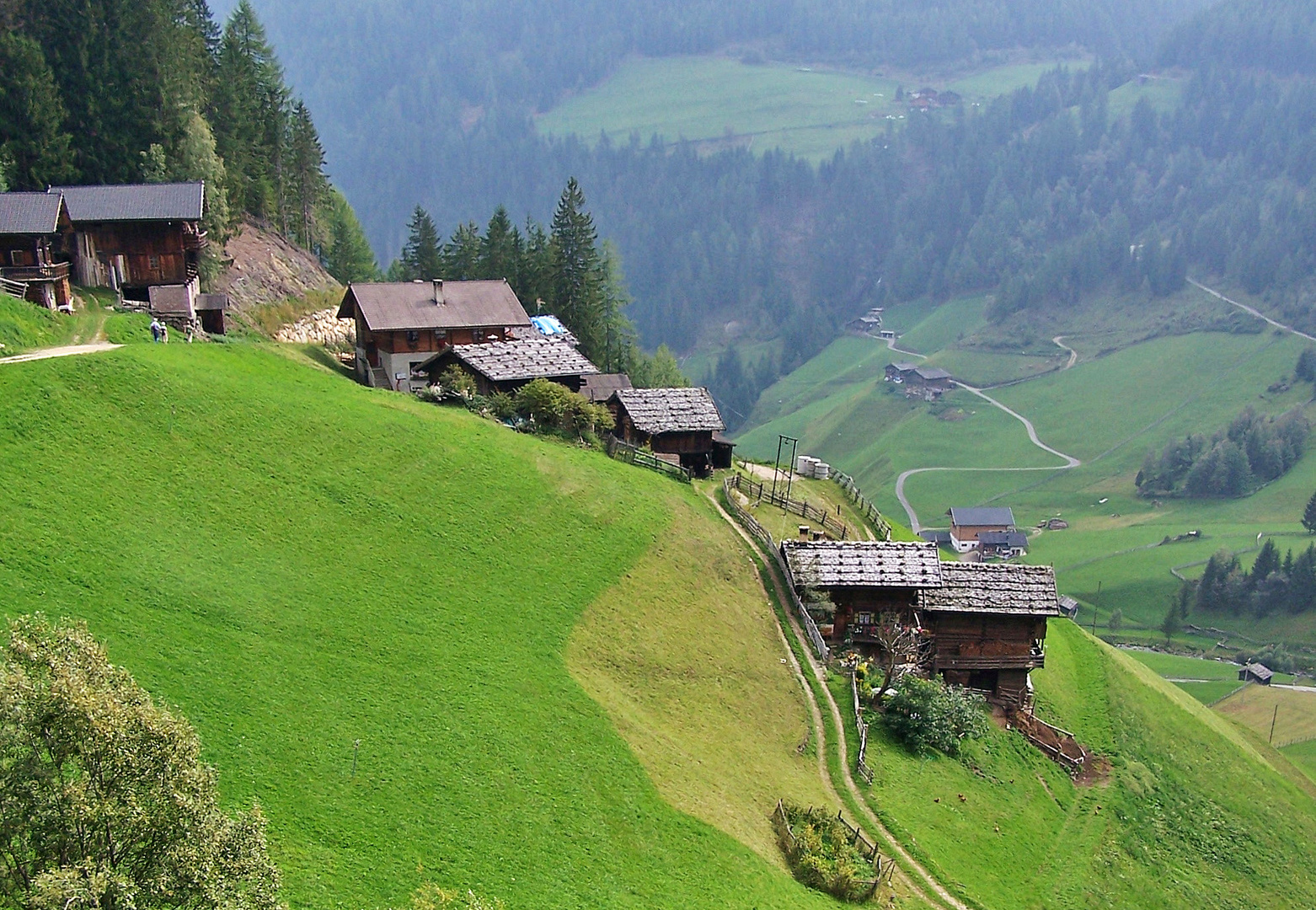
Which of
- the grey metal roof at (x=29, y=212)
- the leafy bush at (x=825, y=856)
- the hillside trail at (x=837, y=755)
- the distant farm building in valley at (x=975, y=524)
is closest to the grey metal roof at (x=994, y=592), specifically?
the hillside trail at (x=837, y=755)

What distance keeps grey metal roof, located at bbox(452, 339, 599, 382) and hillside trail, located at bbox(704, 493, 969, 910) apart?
17.1 meters

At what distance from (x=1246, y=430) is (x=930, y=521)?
60.5 m

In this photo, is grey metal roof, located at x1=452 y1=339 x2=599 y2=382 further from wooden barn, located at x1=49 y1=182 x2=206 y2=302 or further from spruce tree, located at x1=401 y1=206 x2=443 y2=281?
spruce tree, located at x1=401 y1=206 x2=443 y2=281

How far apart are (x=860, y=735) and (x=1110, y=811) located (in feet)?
45.1

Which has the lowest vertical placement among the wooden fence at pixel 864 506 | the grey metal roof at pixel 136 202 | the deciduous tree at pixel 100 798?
the wooden fence at pixel 864 506

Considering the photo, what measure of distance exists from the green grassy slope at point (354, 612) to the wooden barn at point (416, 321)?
20046mm

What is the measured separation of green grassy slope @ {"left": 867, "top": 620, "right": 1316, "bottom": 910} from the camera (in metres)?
46.5

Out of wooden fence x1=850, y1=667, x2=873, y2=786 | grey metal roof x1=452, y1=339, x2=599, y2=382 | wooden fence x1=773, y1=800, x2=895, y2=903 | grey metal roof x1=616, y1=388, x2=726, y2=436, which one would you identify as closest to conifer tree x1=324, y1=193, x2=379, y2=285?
grey metal roof x1=452, y1=339, x2=599, y2=382

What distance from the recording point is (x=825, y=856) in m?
40.2

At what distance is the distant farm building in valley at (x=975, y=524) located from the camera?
170 m

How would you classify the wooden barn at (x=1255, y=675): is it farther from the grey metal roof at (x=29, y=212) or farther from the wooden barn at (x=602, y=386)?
the grey metal roof at (x=29, y=212)

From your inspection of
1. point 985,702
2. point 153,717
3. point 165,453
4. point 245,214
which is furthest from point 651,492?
point 245,214

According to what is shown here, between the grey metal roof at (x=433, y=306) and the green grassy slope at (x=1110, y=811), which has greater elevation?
the grey metal roof at (x=433, y=306)

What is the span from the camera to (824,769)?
47406 millimetres
